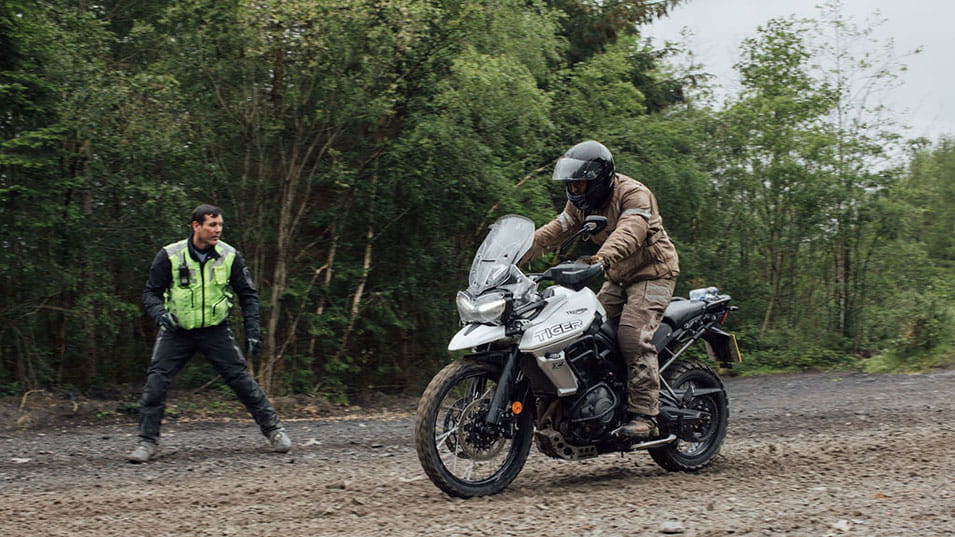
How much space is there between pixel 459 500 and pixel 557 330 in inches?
48.9

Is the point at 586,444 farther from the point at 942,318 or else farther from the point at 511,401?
the point at 942,318

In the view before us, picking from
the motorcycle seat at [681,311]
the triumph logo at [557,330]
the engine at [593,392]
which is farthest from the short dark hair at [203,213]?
the motorcycle seat at [681,311]

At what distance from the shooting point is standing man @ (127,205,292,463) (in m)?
7.45

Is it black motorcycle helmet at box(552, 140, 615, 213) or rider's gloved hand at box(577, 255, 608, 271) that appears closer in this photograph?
rider's gloved hand at box(577, 255, 608, 271)

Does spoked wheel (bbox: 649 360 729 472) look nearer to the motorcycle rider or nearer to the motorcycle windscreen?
the motorcycle rider

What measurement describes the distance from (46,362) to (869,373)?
13.4 meters

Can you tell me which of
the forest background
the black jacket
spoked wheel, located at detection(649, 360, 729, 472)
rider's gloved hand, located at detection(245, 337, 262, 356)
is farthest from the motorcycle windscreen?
the forest background

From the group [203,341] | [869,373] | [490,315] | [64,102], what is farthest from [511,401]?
[869,373]

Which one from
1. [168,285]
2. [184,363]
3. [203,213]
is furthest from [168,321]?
[203,213]

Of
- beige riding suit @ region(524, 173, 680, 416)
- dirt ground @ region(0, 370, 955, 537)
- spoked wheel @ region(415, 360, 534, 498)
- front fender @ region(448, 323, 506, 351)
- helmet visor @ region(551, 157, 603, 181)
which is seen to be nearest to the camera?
dirt ground @ region(0, 370, 955, 537)

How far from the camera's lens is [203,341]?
766cm

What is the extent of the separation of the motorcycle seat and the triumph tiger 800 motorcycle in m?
0.06

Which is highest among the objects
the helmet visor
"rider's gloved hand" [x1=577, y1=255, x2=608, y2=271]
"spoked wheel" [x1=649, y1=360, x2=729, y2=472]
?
the helmet visor

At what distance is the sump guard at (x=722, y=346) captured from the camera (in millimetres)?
6961
